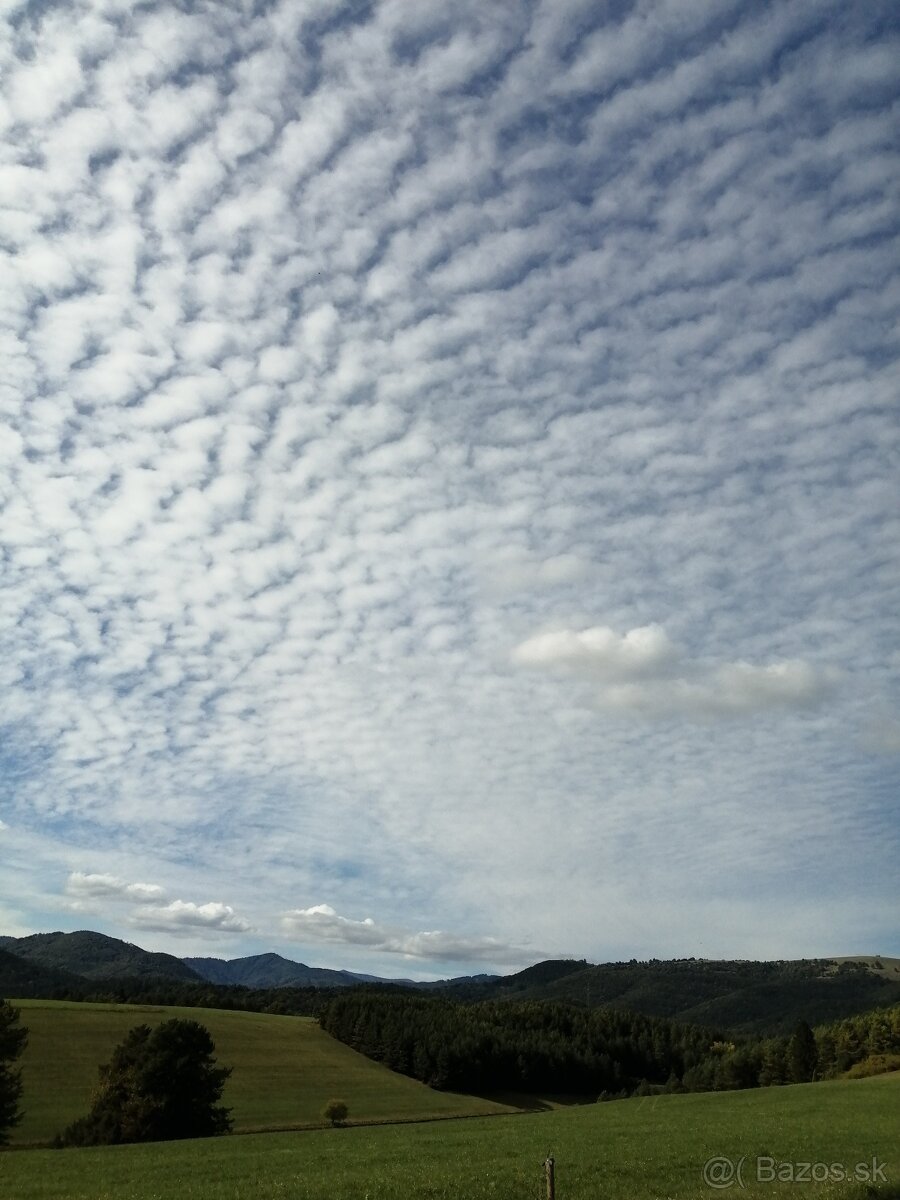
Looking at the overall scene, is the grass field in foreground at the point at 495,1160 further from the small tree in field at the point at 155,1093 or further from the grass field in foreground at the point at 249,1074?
the grass field in foreground at the point at 249,1074

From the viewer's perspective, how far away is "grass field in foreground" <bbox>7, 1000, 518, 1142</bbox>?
8669 centimetres

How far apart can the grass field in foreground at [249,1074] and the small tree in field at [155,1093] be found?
40.0ft

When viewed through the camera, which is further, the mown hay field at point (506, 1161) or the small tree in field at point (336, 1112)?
the small tree in field at point (336, 1112)

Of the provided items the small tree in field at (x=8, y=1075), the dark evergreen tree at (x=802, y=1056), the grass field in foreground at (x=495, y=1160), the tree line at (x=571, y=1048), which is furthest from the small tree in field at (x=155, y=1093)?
the dark evergreen tree at (x=802, y=1056)

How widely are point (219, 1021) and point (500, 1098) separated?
50392mm

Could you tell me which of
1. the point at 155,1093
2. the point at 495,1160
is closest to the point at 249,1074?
the point at 155,1093

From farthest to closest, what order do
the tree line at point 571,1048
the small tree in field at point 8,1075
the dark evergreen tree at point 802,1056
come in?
the tree line at point 571,1048, the dark evergreen tree at point 802,1056, the small tree in field at point 8,1075

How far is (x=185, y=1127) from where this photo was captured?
60438 mm

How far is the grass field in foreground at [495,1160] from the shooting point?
2591 centimetres

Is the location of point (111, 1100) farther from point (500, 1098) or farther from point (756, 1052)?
point (756, 1052)

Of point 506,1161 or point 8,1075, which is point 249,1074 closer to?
Answer: point 8,1075

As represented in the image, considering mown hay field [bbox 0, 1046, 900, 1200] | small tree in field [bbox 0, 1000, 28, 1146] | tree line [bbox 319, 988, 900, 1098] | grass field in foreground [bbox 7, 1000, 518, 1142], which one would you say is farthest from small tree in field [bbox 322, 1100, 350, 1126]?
tree line [bbox 319, 988, 900, 1098]

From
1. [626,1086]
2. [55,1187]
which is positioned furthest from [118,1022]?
[55,1187]

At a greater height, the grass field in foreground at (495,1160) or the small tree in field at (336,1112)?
the grass field in foreground at (495,1160)
